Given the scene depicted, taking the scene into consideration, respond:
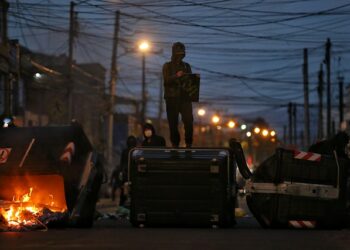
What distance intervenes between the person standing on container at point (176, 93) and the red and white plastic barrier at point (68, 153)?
184 centimetres

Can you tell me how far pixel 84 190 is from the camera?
35.9ft

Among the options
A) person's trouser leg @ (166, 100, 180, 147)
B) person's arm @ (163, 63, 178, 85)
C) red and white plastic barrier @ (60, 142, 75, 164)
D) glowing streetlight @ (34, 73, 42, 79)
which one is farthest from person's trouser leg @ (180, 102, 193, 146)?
glowing streetlight @ (34, 73, 42, 79)

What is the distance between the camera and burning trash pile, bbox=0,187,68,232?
33.7ft

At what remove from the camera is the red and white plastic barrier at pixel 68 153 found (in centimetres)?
1051

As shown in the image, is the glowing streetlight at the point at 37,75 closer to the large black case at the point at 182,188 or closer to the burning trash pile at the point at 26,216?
the burning trash pile at the point at 26,216

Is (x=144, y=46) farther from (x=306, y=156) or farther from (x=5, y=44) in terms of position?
(x=306, y=156)

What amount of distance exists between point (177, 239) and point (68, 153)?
8.30ft

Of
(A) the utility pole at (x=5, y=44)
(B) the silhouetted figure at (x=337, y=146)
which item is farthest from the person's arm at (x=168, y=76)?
(A) the utility pole at (x=5, y=44)

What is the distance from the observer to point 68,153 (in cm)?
1060

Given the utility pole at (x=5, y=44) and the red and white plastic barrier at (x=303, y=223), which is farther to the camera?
the utility pole at (x=5, y=44)

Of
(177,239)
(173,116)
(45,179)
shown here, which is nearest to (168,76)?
(173,116)

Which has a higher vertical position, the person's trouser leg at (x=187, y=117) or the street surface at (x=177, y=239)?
the person's trouser leg at (x=187, y=117)

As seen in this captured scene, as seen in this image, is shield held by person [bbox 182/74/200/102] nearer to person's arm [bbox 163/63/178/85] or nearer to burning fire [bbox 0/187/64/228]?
person's arm [bbox 163/63/178/85]

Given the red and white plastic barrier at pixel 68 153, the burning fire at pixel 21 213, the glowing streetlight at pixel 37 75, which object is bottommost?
the burning fire at pixel 21 213
